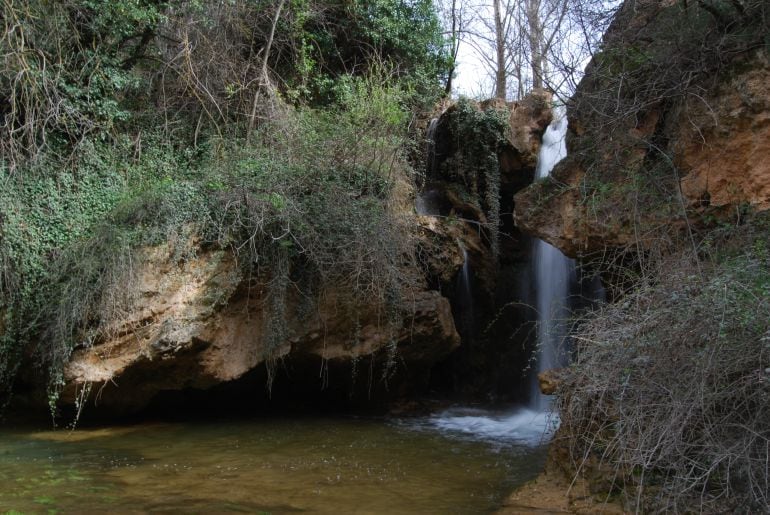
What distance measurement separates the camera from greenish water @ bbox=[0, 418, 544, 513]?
191 inches

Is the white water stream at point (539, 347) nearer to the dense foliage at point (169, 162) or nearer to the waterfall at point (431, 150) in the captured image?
the waterfall at point (431, 150)

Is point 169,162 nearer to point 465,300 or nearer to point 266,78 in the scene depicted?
point 266,78

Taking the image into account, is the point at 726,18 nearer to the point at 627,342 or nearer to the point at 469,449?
the point at 627,342

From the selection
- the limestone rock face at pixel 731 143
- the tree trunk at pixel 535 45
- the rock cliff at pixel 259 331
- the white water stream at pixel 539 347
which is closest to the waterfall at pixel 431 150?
the rock cliff at pixel 259 331

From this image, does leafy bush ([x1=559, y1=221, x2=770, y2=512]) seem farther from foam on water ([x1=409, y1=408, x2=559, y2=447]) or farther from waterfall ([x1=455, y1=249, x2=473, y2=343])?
waterfall ([x1=455, y1=249, x2=473, y2=343])

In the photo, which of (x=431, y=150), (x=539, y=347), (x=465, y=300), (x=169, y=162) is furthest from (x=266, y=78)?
(x=539, y=347)

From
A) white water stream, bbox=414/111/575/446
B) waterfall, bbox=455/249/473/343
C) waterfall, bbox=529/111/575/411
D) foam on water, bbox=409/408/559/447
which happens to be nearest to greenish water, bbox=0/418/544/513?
foam on water, bbox=409/408/559/447

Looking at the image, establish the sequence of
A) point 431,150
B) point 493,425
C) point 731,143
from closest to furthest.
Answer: point 731,143
point 493,425
point 431,150

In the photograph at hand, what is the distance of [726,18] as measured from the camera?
624cm

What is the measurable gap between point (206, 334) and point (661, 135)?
5.42 metres

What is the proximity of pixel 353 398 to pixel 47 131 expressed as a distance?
5419 mm

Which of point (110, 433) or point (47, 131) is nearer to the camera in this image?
point (110, 433)

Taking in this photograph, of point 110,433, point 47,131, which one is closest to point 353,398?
point 110,433

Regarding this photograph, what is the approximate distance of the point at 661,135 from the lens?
677 centimetres
